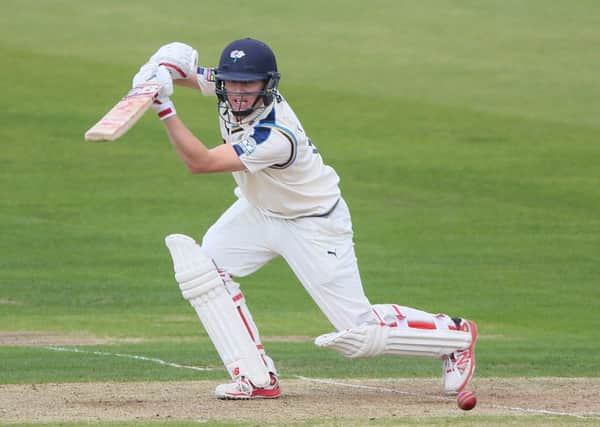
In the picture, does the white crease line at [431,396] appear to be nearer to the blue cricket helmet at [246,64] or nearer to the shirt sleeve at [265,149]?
the shirt sleeve at [265,149]

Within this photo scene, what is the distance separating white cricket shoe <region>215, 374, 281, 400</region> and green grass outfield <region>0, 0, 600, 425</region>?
1092mm

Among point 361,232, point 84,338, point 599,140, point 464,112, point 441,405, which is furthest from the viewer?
point 464,112

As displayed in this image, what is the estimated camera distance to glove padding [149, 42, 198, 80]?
793 centimetres

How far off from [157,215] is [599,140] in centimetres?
925

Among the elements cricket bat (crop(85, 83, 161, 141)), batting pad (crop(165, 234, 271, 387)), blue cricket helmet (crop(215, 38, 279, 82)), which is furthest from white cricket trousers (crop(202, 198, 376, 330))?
cricket bat (crop(85, 83, 161, 141))

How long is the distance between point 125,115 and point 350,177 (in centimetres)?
1696

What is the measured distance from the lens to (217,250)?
26.2ft

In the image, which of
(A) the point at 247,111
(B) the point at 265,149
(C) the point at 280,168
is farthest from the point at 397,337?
(A) the point at 247,111

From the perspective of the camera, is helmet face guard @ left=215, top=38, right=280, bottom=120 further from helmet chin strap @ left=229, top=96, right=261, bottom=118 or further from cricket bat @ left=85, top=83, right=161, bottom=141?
cricket bat @ left=85, top=83, right=161, bottom=141

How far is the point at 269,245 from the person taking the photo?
7.89 metres

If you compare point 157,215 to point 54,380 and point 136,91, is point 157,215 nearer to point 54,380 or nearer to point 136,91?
point 54,380

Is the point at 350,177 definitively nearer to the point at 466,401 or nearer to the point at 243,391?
the point at 243,391

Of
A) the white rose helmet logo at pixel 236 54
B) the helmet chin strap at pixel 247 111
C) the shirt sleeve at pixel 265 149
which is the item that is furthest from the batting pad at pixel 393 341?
the white rose helmet logo at pixel 236 54

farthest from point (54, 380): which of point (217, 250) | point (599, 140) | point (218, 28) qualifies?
point (218, 28)
